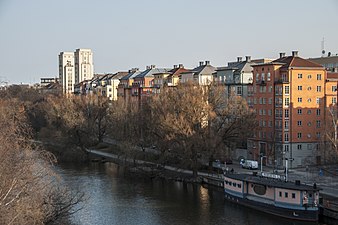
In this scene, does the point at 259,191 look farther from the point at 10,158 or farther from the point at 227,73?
the point at 227,73

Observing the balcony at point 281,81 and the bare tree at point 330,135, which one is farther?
the balcony at point 281,81

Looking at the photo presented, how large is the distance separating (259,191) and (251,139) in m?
13.1

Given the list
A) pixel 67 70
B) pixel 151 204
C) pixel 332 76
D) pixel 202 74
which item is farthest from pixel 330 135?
A: pixel 67 70

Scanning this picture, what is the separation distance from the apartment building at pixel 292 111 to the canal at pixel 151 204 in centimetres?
816

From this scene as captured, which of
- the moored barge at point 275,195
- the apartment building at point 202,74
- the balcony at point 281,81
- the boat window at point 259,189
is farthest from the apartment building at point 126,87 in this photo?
the boat window at point 259,189

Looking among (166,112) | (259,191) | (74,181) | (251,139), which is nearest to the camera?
(259,191)

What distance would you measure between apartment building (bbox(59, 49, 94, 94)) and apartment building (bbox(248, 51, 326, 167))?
117152mm

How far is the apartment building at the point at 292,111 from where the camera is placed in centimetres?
3962

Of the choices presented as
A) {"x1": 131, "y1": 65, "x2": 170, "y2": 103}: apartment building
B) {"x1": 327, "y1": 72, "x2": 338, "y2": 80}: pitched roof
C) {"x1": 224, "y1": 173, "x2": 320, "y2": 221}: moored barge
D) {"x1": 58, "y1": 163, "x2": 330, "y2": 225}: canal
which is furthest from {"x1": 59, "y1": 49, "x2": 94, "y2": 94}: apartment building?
{"x1": 224, "y1": 173, "x2": 320, "y2": 221}: moored barge

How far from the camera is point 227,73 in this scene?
165ft

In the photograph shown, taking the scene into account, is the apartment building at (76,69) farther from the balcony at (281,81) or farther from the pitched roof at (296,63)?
the balcony at (281,81)

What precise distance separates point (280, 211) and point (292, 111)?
45.1ft

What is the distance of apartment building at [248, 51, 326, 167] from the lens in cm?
3962

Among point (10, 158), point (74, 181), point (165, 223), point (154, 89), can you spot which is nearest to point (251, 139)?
point (74, 181)
